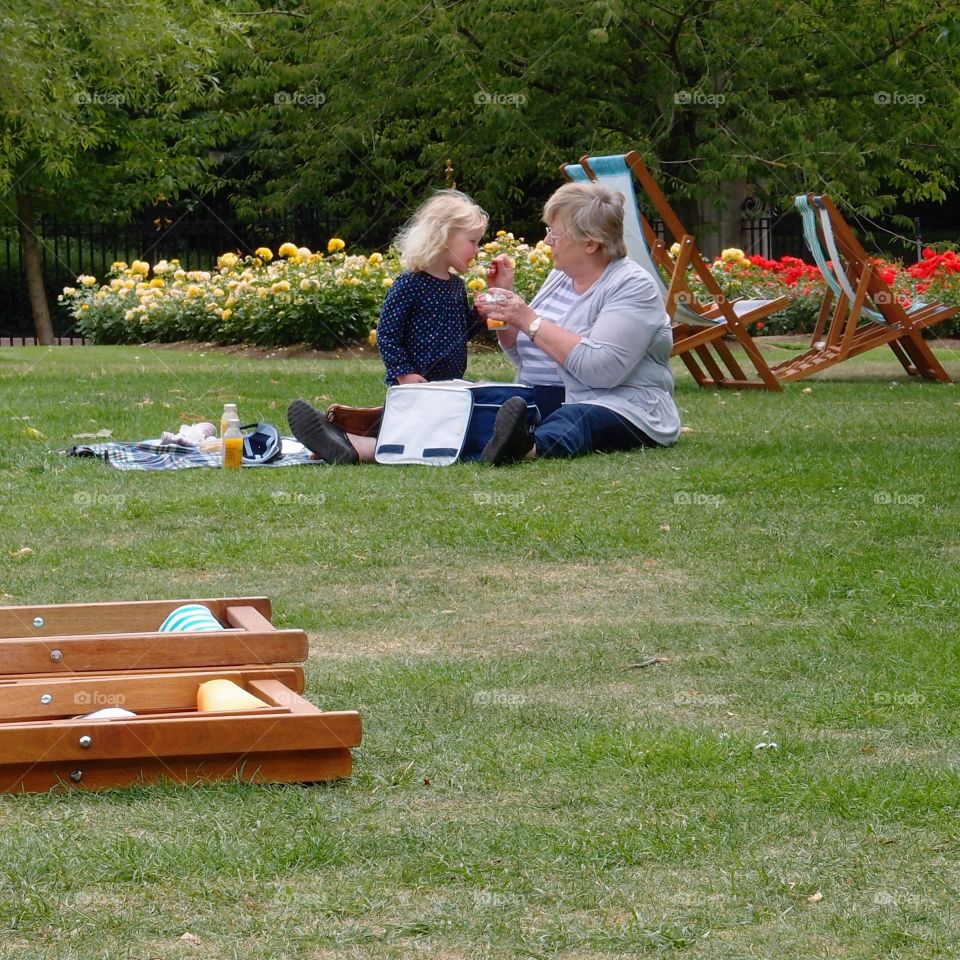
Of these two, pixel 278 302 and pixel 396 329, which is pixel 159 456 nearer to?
pixel 396 329

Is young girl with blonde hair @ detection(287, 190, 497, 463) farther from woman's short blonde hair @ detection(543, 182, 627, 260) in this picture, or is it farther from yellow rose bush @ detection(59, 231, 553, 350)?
yellow rose bush @ detection(59, 231, 553, 350)

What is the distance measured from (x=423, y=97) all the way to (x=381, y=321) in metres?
14.4

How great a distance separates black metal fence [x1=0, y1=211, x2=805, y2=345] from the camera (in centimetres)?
2352

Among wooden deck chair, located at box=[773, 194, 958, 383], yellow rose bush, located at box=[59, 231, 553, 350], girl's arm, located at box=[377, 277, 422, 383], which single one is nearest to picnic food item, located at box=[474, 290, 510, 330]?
girl's arm, located at box=[377, 277, 422, 383]

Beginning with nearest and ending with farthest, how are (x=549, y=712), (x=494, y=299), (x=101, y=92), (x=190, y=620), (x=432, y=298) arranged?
(x=549, y=712), (x=190, y=620), (x=494, y=299), (x=432, y=298), (x=101, y=92)

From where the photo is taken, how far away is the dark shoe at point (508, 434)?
6.78 metres

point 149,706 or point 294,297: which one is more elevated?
point 149,706

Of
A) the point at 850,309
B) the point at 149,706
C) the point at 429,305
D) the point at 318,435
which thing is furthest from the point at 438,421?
the point at 850,309

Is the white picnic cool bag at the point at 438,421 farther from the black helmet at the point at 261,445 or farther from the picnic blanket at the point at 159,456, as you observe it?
the black helmet at the point at 261,445

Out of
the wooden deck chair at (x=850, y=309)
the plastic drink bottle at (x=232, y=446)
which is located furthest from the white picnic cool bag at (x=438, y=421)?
the wooden deck chair at (x=850, y=309)

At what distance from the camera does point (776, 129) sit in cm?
1966

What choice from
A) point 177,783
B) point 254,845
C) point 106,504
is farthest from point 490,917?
point 106,504

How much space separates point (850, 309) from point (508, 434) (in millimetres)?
5156

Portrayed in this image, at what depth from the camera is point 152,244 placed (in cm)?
2352
